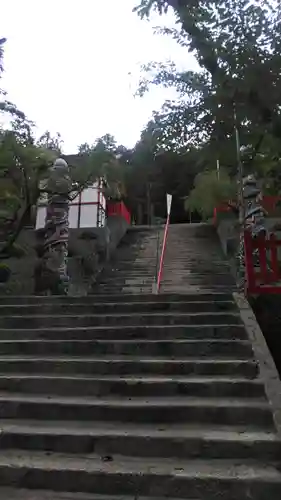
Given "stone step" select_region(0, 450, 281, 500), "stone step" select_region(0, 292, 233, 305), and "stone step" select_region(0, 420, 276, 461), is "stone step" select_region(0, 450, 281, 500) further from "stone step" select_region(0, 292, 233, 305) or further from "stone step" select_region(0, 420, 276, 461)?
"stone step" select_region(0, 292, 233, 305)

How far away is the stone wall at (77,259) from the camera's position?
10.2m

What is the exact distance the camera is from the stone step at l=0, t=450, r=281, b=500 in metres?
2.98

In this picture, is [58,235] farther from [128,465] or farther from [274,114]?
[128,465]

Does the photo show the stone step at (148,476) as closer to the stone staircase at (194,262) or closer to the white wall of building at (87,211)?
the stone staircase at (194,262)

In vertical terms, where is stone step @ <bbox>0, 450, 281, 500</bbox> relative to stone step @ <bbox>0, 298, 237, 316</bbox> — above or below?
below

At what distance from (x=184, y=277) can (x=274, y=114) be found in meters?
6.61

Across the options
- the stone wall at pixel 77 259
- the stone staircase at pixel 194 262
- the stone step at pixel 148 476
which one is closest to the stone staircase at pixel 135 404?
the stone step at pixel 148 476

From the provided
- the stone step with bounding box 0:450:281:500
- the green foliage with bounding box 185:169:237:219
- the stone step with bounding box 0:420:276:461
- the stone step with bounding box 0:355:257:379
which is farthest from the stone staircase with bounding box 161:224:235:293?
the stone step with bounding box 0:450:281:500

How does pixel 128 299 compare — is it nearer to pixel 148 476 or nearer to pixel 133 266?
pixel 148 476

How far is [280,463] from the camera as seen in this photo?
325 centimetres

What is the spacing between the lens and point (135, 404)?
398 centimetres

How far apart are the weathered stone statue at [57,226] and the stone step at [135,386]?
14.2ft

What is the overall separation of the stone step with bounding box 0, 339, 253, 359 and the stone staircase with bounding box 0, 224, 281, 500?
0.01 meters

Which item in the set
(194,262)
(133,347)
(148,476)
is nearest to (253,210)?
(194,262)
